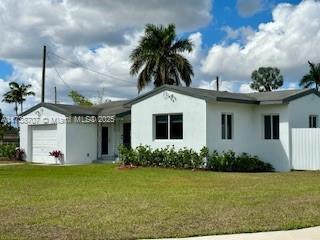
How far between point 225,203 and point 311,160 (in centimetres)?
1193

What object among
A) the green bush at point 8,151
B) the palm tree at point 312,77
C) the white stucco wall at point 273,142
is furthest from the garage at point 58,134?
the palm tree at point 312,77

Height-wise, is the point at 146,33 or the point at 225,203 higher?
the point at 146,33

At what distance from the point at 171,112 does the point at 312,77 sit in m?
32.7

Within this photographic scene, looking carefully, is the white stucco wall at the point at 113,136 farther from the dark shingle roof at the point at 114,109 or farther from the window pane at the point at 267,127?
the window pane at the point at 267,127

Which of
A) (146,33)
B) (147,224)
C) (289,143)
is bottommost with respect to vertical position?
(147,224)

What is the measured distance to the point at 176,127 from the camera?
24.7 m

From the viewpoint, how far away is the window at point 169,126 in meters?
24.6

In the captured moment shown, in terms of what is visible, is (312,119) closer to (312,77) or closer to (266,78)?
(312,77)

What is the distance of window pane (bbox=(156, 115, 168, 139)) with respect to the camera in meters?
25.2

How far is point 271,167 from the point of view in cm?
2427

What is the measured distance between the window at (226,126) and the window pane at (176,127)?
1946mm

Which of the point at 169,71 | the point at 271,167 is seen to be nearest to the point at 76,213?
the point at 271,167

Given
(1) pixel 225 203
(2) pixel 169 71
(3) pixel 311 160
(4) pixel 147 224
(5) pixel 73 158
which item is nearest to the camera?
(4) pixel 147 224

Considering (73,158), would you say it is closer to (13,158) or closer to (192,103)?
(13,158)
